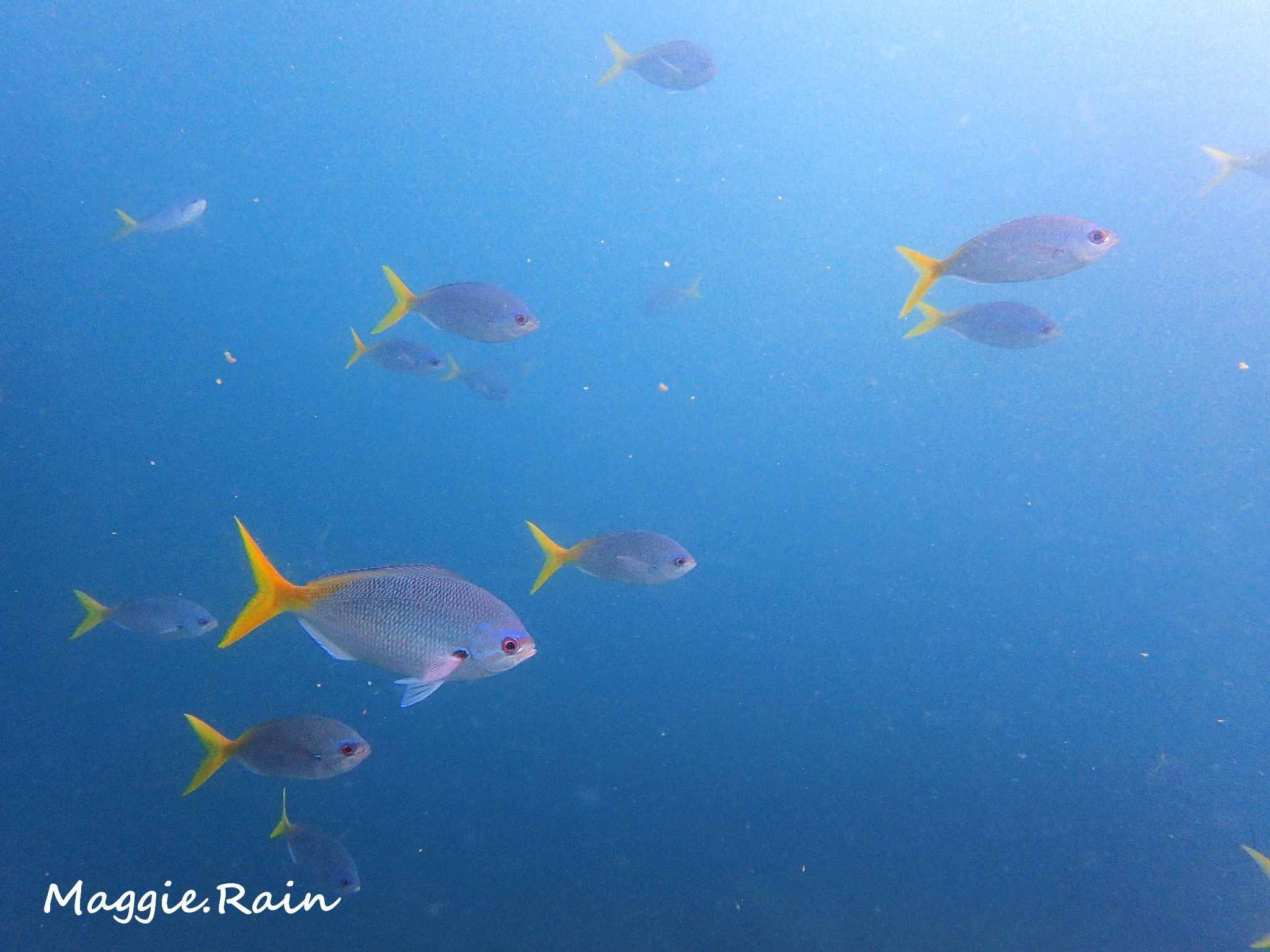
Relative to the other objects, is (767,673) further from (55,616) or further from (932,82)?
(932,82)

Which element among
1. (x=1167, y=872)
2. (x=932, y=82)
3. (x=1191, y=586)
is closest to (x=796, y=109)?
(x=932, y=82)

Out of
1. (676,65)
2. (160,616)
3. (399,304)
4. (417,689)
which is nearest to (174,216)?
(399,304)

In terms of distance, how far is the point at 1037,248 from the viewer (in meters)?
2.87

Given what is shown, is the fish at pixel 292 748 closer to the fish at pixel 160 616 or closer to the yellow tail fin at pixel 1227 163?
the fish at pixel 160 616

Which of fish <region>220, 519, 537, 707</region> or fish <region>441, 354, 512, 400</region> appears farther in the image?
fish <region>441, 354, 512, 400</region>

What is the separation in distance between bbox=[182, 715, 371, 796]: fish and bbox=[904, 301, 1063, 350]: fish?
4305 millimetres

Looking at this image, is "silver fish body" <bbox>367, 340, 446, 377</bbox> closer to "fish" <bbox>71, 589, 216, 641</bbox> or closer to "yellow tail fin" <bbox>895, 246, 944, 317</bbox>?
"fish" <bbox>71, 589, 216, 641</bbox>

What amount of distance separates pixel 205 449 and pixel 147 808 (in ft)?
23.0

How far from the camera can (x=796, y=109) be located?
29562mm

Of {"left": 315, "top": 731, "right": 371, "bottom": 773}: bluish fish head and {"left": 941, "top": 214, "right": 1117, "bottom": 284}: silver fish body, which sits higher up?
{"left": 941, "top": 214, "right": 1117, "bottom": 284}: silver fish body

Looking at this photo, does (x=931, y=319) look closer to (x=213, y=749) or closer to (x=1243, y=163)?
(x=1243, y=163)

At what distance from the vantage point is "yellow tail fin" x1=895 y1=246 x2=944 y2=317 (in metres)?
Result: 3.22

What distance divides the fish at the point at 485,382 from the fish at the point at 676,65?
11.2 feet

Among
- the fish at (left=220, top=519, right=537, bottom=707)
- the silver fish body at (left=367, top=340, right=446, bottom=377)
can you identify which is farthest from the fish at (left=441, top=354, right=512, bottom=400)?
the fish at (left=220, top=519, right=537, bottom=707)
